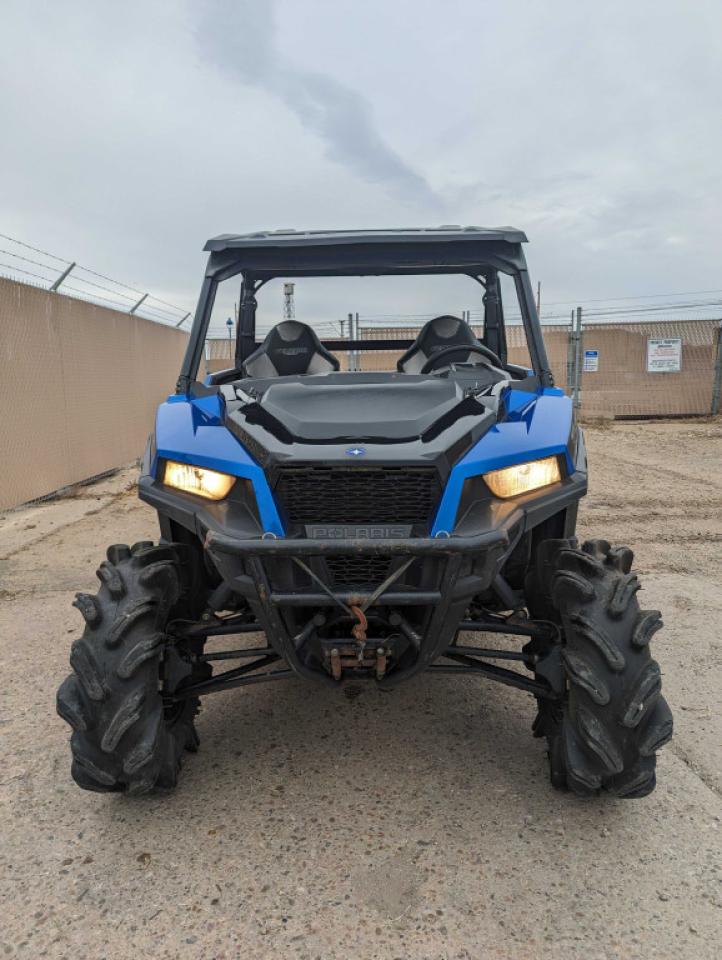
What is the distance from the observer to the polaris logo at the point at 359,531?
2229 mm

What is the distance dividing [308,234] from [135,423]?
9111mm

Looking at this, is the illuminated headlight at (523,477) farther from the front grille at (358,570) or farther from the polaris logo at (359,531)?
the front grille at (358,570)

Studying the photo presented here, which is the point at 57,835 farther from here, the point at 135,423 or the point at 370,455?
the point at 135,423

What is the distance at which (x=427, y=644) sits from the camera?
7.56ft

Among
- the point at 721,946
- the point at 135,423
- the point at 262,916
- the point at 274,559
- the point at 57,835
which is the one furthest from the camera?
the point at 135,423

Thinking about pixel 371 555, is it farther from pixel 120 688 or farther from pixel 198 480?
A: pixel 120 688

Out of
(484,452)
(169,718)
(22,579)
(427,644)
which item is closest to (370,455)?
(484,452)

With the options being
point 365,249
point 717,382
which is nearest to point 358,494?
point 365,249

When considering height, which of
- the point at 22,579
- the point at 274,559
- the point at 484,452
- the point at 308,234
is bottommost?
the point at 22,579

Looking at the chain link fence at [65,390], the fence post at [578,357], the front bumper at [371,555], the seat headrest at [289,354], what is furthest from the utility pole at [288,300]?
the fence post at [578,357]

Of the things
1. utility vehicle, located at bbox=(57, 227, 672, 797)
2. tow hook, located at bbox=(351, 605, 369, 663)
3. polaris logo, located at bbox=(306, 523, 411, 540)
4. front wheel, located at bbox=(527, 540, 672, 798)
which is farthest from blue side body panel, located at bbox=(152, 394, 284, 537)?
front wheel, located at bbox=(527, 540, 672, 798)

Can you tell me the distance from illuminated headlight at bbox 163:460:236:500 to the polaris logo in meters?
0.34

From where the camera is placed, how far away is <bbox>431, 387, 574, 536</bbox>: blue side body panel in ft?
7.23

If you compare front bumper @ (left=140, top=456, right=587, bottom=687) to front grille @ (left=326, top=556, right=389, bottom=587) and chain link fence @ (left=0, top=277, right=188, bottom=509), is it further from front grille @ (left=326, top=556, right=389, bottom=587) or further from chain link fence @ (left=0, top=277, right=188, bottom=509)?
chain link fence @ (left=0, top=277, right=188, bottom=509)
